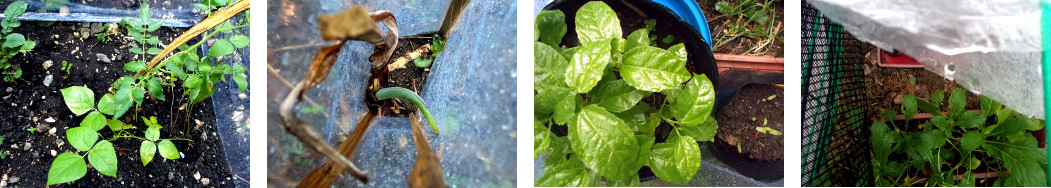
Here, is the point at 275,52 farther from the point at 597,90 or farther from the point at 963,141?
the point at 963,141

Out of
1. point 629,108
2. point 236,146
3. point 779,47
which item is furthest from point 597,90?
point 236,146

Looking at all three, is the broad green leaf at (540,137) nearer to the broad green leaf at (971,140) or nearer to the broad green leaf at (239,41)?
the broad green leaf at (239,41)

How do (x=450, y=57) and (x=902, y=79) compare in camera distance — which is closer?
(x=450, y=57)

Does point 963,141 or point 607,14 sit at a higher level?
point 607,14

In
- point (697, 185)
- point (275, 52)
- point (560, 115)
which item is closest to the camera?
point (275, 52)

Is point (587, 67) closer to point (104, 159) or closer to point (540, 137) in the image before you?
point (540, 137)
